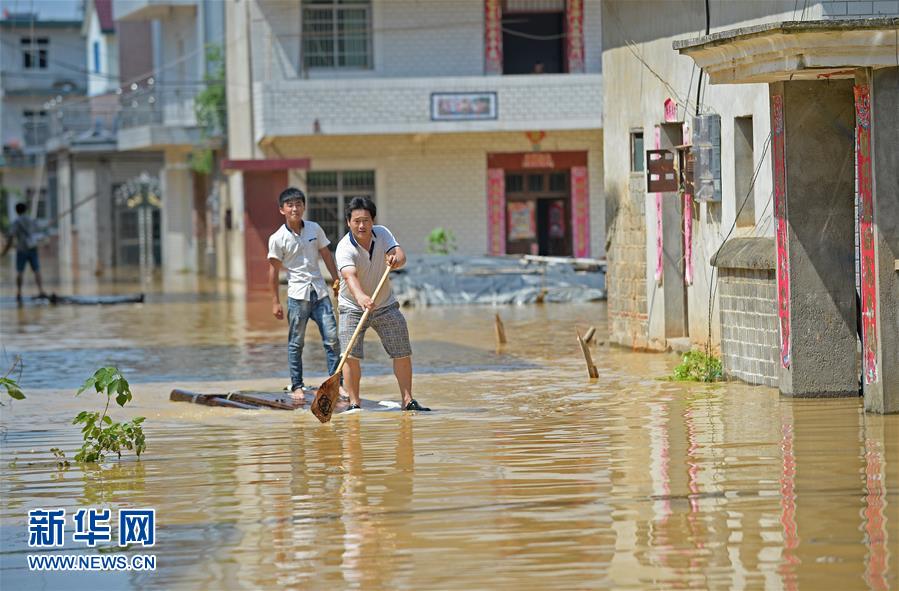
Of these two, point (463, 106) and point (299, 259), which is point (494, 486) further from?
point (463, 106)

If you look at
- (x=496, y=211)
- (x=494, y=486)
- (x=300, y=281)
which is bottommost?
(x=494, y=486)

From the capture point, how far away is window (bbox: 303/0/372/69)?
36719 mm

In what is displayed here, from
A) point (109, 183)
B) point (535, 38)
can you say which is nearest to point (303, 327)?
point (535, 38)

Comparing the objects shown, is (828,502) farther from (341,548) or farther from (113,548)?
(113,548)

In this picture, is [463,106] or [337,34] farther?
[337,34]

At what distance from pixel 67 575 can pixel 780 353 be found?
734 centimetres

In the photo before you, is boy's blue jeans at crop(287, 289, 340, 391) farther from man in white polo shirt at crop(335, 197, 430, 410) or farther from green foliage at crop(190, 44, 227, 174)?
green foliage at crop(190, 44, 227, 174)

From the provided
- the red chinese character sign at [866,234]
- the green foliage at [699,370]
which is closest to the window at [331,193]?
the green foliage at [699,370]

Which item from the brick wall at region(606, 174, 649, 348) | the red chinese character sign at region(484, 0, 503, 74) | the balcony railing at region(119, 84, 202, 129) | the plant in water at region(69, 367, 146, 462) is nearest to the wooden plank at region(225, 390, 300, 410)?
the plant in water at region(69, 367, 146, 462)

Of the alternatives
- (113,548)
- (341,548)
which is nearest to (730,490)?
(341,548)

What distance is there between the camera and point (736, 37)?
41.1 ft

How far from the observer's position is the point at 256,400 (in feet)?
→ 46.6

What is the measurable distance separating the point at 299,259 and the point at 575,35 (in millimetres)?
24028

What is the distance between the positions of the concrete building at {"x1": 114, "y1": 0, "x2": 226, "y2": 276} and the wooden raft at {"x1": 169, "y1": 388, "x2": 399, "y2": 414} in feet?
93.1
